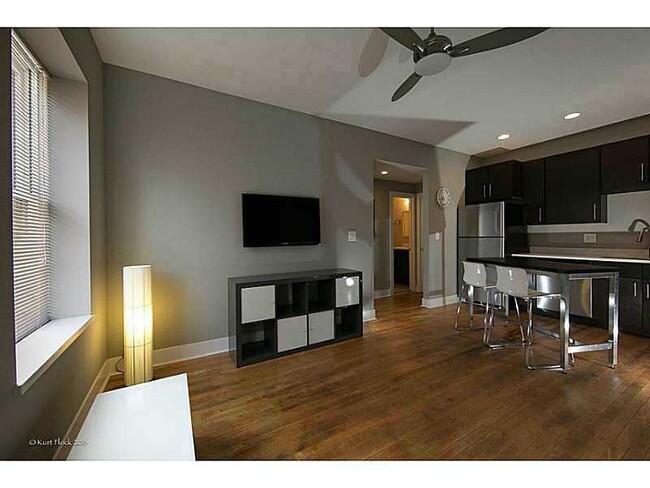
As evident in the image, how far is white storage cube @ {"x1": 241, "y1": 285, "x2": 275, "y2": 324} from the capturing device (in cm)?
234

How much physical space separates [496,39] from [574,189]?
3016 millimetres

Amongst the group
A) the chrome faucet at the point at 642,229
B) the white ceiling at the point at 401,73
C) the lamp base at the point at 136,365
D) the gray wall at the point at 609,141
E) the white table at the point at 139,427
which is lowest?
the lamp base at the point at 136,365

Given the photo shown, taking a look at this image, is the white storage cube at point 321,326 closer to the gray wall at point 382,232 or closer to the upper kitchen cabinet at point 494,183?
the gray wall at point 382,232

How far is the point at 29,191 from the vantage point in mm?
1414

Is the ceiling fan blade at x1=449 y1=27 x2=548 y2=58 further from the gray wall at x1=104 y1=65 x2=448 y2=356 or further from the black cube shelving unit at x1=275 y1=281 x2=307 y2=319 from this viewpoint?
the black cube shelving unit at x1=275 y1=281 x2=307 y2=319

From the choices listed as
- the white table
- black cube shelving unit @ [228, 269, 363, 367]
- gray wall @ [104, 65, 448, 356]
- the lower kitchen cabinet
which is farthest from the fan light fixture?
the lower kitchen cabinet

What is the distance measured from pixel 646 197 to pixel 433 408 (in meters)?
3.57

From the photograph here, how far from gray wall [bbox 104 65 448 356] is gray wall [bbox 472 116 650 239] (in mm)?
3235

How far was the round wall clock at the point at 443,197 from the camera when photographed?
4.32 m

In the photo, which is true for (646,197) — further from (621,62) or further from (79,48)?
(79,48)

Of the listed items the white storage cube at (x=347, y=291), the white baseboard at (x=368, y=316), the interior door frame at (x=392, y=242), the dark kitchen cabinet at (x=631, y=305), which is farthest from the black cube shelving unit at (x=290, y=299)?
the dark kitchen cabinet at (x=631, y=305)

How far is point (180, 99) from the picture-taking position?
2.41 meters

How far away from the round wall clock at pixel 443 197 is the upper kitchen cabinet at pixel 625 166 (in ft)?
5.60
